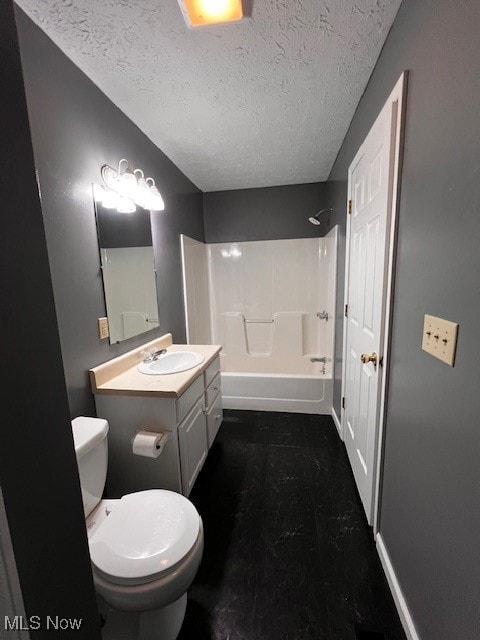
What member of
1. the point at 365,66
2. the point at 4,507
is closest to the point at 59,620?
the point at 4,507

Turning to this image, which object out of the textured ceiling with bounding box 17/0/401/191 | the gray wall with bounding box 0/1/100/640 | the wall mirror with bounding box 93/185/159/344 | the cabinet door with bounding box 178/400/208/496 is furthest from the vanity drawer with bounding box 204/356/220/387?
the textured ceiling with bounding box 17/0/401/191

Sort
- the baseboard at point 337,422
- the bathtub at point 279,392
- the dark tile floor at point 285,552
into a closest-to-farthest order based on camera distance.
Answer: the dark tile floor at point 285,552 < the baseboard at point 337,422 < the bathtub at point 279,392

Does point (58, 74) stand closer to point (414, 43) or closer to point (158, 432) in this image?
point (414, 43)

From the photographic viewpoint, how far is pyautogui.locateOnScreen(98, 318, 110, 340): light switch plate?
58.8 inches

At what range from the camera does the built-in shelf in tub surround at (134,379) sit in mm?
1419

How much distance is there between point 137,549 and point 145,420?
58cm

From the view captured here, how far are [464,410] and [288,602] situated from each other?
1128mm

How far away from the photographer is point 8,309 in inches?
15.9

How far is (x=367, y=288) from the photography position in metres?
1.50

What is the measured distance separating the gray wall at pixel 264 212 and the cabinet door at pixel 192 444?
2.14 m

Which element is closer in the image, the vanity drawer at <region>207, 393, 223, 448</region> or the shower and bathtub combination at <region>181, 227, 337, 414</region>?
the vanity drawer at <region>207, 393, 223, 448</region>

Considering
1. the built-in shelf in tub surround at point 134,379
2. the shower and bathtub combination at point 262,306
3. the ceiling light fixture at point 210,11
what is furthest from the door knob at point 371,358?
the ceiling light fixture at point 210,11

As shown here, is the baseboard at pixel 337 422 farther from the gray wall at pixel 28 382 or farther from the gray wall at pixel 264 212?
the gray wall at pixel 28 382

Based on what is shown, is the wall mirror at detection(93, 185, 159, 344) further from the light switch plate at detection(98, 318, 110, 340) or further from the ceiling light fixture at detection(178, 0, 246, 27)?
the ceiling light fixture at detection(178, 0, 246, 27)
